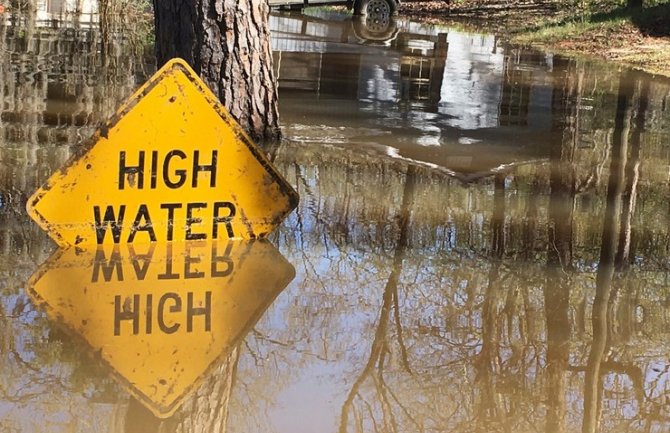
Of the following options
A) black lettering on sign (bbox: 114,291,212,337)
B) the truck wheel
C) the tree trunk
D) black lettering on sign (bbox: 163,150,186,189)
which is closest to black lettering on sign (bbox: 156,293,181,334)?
black lettering on sign (bbox: 114,291,212,337)

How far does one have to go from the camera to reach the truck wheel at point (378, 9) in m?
30.0

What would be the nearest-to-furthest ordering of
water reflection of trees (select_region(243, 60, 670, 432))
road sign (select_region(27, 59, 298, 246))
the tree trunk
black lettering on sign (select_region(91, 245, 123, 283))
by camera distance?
water reflection of trees (select_region(243, 60, 670, 432)), black lettering on sign (select_region(91, 245, 123, 283)), road sign (select_region(27, 59, 298, 246)), the tree trunk

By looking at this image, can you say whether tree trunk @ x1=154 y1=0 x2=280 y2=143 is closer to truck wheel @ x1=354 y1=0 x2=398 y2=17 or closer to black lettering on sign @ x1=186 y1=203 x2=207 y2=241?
black lettering on sign @ x1=186 y1=203 x2=207 y2=241

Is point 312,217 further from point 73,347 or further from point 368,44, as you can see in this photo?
point 368,44

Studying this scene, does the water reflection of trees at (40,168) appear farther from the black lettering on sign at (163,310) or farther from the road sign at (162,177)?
the black lettering on sign at (163,310)

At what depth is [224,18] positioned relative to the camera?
814 cm

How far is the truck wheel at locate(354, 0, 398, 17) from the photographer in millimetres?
29953

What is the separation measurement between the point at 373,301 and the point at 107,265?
4.88ft

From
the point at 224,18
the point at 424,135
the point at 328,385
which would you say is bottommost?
the point at 328,385

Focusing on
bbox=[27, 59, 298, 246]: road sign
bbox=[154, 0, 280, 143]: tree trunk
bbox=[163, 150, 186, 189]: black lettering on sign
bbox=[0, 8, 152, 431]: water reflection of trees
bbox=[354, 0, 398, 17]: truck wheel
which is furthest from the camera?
bbox=[354, 0, 398, 17]: truck wheel

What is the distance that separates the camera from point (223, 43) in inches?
322

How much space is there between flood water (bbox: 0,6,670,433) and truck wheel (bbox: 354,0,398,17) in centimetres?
1995

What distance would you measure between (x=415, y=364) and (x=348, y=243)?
1.89 meters

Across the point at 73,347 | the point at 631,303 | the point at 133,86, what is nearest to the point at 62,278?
the point at 73,347
